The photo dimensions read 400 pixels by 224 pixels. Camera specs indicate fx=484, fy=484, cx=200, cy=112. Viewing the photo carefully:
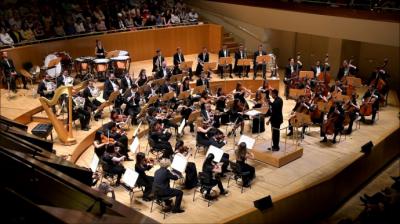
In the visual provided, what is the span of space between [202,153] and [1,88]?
616 cm

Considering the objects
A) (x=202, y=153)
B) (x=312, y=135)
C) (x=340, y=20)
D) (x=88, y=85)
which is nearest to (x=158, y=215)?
(x=202, y=153)

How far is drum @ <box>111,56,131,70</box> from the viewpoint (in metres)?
14.5

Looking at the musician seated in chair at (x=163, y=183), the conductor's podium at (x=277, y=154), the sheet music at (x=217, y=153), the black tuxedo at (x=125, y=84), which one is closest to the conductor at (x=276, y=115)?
the conductor's podium at (x=277, y=154)

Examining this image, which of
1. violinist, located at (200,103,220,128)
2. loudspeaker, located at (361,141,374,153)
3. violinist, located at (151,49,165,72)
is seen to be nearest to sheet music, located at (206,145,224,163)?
violinist, located at (200,103,220,128)

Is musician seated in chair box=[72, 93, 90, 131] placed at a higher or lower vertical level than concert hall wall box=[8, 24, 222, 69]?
lower

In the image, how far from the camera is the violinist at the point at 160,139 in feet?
34.0

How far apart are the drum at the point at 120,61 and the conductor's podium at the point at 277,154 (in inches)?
210

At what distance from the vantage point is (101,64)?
573 inches

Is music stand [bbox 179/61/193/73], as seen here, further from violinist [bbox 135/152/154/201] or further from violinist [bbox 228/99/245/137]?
violinist [bbox 135/152/154/201]

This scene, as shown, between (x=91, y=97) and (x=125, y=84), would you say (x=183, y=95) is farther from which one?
(x=91, y=97)

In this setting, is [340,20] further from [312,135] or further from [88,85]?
[88,85]

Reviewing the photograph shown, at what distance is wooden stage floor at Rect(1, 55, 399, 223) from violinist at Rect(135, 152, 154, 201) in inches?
8.0

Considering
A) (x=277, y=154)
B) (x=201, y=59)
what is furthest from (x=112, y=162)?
(x=201, y=59)

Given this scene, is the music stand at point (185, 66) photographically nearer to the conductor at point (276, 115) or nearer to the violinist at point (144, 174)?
the conductor at point (276, 115)
